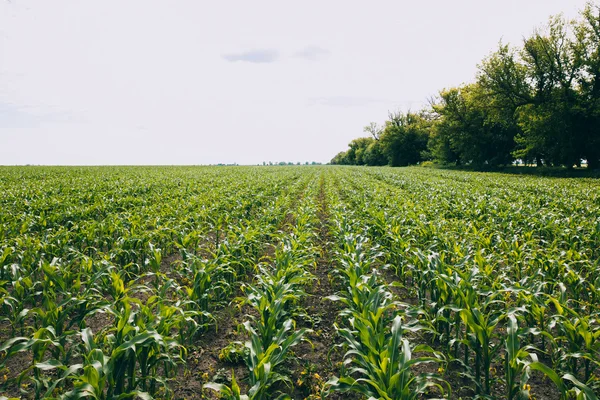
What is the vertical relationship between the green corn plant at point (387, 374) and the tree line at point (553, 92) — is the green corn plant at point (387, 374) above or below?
below

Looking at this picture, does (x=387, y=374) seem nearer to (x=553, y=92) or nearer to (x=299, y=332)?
(x=299, y=332)

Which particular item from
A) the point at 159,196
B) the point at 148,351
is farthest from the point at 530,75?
Result: the point at 148,351

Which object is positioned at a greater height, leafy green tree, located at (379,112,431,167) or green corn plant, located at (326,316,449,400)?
leafy green tree, located at (379,112,431,167)

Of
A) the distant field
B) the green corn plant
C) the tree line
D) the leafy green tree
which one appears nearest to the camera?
the green corn plant

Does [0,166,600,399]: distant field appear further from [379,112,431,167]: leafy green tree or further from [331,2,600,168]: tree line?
[379,112,431,167]: leafy green tree

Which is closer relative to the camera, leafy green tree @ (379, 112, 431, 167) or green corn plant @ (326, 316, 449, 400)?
green corn plant @ (326, 316, 449, 400)

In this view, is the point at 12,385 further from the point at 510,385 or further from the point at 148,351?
the point at 510,385

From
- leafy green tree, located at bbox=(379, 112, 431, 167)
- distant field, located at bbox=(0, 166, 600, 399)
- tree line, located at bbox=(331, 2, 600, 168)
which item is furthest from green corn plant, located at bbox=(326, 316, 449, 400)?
leafy green tree, located at bbox=(379, 112, 431, 167)

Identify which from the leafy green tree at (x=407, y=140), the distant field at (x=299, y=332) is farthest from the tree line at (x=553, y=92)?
the leafy green tree at (x=407, y=140)

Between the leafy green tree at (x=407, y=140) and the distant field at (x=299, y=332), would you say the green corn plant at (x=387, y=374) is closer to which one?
the distant field at (x=299, y=332)

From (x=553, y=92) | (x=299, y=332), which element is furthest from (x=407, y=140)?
(x=299, y=332)

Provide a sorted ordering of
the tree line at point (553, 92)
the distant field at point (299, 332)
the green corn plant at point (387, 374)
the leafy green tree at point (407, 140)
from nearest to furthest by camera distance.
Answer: the green corn plant at point (387, 374)
the distant field at point (299, 332)
the tree line at point (553, 92)
the leafy green tree at point (407, 140)

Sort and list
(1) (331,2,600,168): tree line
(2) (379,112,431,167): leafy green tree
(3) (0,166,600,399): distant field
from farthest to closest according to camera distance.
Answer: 1. (2) (379,112,431,167): leafy green tree
2. (1) (331,2,600,168): tree line
3. (3) (0,166,600,399): distant field

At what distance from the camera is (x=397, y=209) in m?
10.8
